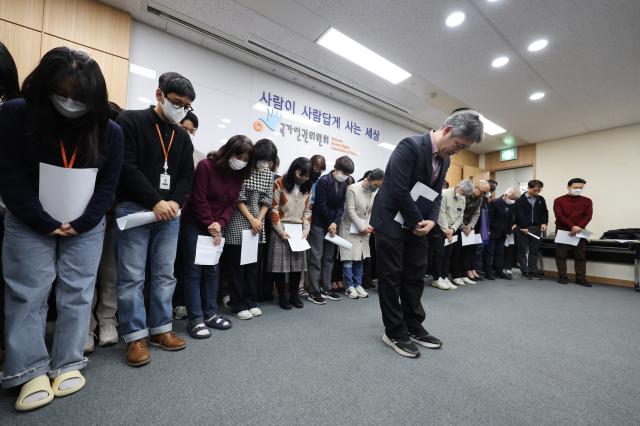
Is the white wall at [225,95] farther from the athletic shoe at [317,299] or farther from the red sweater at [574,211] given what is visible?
the red sweater at [574,211]

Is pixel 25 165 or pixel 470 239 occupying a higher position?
pixel 25 165

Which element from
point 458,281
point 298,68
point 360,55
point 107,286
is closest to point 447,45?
point 360,55

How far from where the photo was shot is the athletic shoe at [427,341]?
1.64m

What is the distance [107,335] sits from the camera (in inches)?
59.1

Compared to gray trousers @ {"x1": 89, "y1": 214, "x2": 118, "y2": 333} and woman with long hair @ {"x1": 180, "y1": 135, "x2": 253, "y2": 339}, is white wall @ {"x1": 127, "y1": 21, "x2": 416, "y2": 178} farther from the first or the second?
gray trousers @ {"x1": 89, "y1": 214, "x2": 118, "y2": 333}

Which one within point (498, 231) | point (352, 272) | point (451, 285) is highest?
point (498, 231)

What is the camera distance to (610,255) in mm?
4434

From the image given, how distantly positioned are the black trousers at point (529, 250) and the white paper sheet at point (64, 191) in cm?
558

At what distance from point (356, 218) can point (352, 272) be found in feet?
2.08

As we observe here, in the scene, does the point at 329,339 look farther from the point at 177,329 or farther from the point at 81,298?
the point at 81,298

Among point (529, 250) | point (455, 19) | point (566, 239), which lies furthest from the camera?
point (529, 250)

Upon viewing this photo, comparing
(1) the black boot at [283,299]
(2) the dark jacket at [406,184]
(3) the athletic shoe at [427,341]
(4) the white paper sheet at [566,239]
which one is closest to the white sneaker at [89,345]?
(1) the black boot at [283,299]

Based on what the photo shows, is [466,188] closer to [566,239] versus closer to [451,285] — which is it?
[451,285]

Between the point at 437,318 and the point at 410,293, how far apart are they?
0.74 meters
